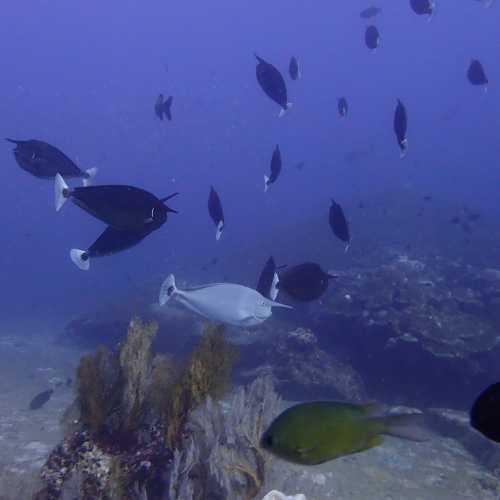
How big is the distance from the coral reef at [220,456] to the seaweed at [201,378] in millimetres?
→ 129

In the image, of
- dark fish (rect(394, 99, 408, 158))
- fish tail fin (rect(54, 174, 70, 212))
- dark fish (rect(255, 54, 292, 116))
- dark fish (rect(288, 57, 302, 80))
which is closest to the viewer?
fish tail fin (rect(54, 174, 70, 212))

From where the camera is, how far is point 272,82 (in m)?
6.05

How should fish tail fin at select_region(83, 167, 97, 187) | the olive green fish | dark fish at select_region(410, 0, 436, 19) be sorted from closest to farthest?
the olive green fish → fish tail fin at select_region(83, 167, 97, 187) → dark fish at select_region(410, 0, 436, 19)

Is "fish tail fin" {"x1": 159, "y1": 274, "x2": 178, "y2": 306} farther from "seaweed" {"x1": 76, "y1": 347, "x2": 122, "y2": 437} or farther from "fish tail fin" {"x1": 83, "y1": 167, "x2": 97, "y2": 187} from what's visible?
"fish tail fin" {"x1": 83, "y1": 167, "x2": 97, "y2": 187}

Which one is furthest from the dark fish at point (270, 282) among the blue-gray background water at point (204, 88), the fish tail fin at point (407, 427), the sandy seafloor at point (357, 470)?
the blue-gray background water at point (204, 88)

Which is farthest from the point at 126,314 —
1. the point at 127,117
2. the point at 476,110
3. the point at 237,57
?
the point at 476,110

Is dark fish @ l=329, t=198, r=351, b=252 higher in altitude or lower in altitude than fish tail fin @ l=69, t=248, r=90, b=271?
higher

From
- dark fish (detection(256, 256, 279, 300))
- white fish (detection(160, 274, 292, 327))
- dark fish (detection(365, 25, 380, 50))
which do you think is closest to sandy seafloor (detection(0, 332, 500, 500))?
white fish (detection(160, 274, 292, 327))

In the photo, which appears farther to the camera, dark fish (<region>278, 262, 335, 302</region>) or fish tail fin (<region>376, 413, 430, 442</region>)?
dark fish (<region>278, 262, 335, 302</region>)

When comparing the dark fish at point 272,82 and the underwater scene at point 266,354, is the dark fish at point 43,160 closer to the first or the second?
the underwater scene at point 266,354

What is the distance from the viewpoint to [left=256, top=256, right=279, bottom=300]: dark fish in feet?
17.5

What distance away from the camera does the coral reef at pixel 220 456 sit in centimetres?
374

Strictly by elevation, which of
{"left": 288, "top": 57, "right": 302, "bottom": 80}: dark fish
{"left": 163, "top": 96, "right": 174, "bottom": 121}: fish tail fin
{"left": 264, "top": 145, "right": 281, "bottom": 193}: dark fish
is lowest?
{"left": 264, "top": 145, "right": 281, "bottom": 193}: dark fish

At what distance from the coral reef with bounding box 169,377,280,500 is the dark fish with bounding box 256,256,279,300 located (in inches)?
Result: 58.6
